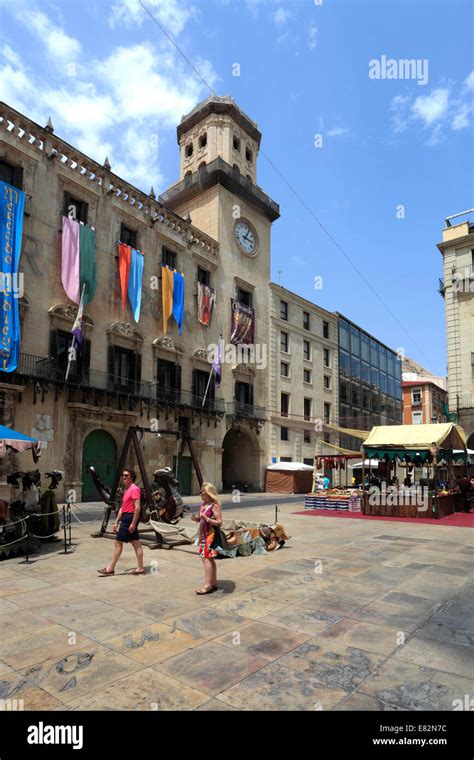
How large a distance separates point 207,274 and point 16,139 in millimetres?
14505

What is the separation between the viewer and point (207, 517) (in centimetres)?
734

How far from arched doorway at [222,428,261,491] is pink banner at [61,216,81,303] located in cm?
1629

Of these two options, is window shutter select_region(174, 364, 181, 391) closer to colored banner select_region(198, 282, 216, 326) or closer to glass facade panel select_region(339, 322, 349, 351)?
colored banner select_region(198, 282, 216, 326)

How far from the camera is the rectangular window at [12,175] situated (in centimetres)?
2077

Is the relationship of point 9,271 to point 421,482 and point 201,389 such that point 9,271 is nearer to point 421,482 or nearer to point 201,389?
point 201,389

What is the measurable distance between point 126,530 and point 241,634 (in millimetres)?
3273

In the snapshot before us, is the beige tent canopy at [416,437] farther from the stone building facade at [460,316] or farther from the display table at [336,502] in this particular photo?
the stone building facade at [460,316]

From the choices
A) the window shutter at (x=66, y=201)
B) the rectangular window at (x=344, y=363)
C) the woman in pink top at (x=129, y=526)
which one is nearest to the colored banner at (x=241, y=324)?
the window shutter at (x=66, y=201)

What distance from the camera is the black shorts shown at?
26.3 feet

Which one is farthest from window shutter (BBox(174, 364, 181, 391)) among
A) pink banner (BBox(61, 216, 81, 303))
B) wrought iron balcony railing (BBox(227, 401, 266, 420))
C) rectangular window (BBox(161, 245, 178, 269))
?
pink banner (BBox(61, 216, 81, 303))

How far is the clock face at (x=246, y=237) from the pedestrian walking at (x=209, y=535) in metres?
30.8

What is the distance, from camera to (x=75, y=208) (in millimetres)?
23531

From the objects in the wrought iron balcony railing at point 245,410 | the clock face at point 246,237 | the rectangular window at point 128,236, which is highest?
the clock face at point 246,237

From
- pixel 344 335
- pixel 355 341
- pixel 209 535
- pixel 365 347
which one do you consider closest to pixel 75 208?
pixel 209 535
